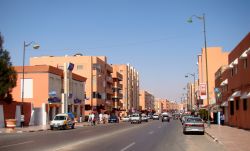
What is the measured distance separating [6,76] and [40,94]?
11.0 metres

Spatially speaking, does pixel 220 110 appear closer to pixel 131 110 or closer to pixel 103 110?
pixel 103 110

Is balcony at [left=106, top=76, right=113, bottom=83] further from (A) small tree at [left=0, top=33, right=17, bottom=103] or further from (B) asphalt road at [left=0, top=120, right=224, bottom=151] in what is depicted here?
(B) asphalt road at [left=0, top=120, right=224, bottom=151]

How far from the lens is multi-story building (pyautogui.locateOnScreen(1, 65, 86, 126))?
5779cm

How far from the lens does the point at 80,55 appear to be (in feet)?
341

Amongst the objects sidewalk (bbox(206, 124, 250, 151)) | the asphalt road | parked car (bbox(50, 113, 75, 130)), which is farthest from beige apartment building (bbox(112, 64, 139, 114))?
the asphalt road

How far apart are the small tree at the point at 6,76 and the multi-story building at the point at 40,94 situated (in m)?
1.40

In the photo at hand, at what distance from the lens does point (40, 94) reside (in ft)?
205

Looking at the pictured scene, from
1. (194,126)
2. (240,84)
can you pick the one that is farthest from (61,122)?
(240,84)

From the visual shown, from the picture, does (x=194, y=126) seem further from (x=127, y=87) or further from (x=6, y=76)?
(x=127, y=87)

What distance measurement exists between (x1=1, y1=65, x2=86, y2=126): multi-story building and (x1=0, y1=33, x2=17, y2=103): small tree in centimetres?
140

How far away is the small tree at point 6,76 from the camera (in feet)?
167

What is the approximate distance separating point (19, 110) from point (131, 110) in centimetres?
10224

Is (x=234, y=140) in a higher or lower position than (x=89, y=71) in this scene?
lower

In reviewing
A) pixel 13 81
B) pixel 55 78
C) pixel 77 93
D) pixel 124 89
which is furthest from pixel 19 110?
pixel 124 89
